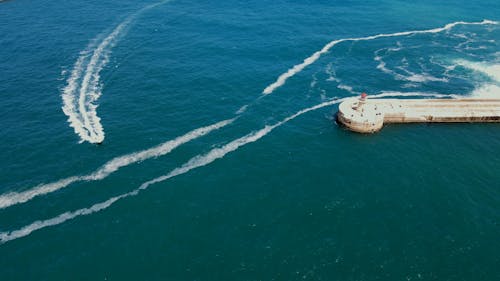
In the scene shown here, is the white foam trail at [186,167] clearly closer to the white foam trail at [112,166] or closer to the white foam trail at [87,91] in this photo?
the white foam trail at [112,166]

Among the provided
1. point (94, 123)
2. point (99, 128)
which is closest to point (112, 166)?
point (99, 128)

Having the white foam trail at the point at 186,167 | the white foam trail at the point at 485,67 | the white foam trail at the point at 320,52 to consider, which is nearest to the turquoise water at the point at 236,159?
the white foam trail at the point at 186,167

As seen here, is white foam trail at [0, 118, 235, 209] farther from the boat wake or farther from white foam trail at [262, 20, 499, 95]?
white foam trail at [262, 20, 499, 95]

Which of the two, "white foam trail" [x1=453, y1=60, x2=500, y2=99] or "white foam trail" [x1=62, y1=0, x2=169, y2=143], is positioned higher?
"white foam trail" [x1=62, y1=0, x2=169, y2=143]

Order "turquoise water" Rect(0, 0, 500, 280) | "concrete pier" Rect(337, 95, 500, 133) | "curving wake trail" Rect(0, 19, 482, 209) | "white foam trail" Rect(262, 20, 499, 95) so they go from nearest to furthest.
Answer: "turquoise water" Rect(0, 0, 500, 280)
"curving wake trail" Rect(0, 19, 482, 209)
"concrete pier" Rect(337, 95, 500, 133)
"white foam trail" Rect(262, 20, 499, 95)

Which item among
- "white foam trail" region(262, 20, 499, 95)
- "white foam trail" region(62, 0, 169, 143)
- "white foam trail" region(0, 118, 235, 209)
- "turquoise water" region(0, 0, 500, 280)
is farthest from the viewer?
"white foam trail" region(262, 20, 499, 95)

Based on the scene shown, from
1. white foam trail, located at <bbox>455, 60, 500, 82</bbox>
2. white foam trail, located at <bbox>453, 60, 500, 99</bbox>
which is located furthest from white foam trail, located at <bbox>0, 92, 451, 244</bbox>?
white foam trail, located at <bbox>455, 60, 500, 82</bbox>

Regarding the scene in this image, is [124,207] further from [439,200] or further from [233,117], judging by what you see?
[439,200]
